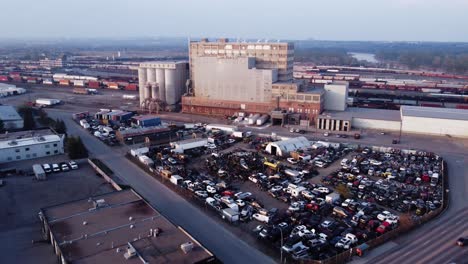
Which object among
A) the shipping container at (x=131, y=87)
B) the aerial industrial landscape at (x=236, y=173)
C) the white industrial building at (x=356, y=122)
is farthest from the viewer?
the shipping container at (x=131, y=87)

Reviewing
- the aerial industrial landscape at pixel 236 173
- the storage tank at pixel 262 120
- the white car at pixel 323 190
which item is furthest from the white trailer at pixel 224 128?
the white car at pixel 323 190

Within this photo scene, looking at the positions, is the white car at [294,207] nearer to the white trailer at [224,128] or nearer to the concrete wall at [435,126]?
the white trailer at [224,128]

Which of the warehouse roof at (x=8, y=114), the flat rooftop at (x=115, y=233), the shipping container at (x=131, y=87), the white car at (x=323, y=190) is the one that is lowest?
the white car at (x=323, y=190)

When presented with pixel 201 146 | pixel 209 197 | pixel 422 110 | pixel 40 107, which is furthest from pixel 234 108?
pixel 40 107

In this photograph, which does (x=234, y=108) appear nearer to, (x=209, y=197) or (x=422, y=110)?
(x=422, y=110)

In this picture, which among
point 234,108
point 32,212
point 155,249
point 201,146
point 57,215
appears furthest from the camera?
point 234,108

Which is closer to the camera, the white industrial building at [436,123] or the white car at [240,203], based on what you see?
the white car at [240,203]
